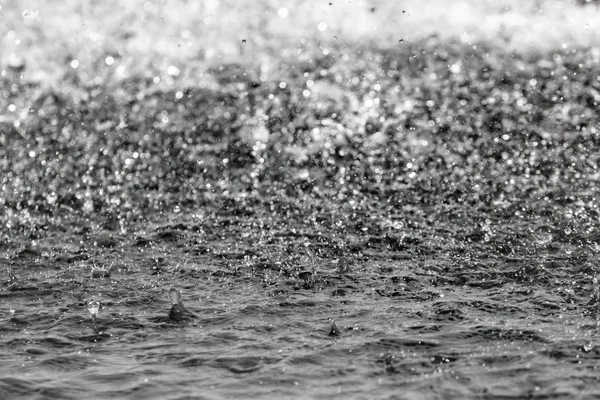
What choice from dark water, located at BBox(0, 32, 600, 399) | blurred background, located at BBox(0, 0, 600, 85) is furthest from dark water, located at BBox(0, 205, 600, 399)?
blurred background, located at BBox(0, 0, 600, 85)

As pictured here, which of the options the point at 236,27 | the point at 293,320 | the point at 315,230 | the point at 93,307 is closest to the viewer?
the point at 293,320

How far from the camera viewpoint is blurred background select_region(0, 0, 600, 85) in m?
16.6

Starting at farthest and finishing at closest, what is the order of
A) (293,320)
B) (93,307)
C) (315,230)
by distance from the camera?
(315,230) → (93,307) → (293,320)

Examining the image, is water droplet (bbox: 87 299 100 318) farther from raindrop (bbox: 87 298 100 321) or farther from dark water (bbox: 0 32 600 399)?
dark water (bbox: 0 32 600 399)

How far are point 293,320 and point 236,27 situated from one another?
37.7ft

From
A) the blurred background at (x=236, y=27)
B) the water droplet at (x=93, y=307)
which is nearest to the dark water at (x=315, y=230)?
the water droplet at (x=93, y=307)

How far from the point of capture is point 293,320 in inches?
285

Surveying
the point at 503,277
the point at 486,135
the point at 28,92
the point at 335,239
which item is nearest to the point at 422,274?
the point at 503,277

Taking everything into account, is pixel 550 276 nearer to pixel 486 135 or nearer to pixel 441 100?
pixel 486 135

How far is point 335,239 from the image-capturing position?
955 centimetres

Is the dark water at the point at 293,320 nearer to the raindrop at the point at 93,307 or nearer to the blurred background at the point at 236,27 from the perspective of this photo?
the raindrop at the point at 93,307

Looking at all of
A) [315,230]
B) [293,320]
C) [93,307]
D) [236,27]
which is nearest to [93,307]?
[93,307]

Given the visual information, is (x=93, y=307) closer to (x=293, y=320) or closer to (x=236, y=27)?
(x=293, y=320)

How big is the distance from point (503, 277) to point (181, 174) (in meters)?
5.43
